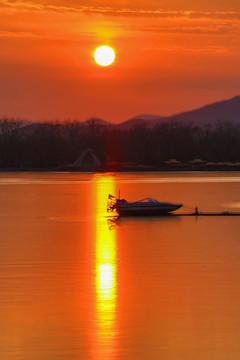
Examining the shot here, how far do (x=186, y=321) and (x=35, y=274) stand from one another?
9.87 metres

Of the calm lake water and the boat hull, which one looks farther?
the boat hull

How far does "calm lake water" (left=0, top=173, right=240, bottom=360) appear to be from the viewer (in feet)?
60.6

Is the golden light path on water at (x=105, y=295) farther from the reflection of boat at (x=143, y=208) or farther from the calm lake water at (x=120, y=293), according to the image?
the reflection of boat at (x=143, y=208)

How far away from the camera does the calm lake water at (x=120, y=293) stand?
18.5 metres

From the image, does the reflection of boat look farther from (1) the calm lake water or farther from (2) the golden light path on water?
(2) the golden light path on water

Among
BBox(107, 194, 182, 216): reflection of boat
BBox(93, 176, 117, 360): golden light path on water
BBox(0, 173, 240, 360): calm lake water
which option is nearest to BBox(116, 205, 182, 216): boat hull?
BBox(107, 194, 182, 216): reflection of boat

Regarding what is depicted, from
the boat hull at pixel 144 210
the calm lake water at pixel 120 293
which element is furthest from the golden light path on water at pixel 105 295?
the boat hull at pixel 144 210

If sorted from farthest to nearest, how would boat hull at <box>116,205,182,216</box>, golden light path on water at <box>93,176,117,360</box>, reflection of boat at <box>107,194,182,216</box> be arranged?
1. boat hull at <box>116,205,182,216</box>
2. reflection of boat at <box>107,194,182,216</box>
3. golden light path on water at <box>93,176,117,360</box>

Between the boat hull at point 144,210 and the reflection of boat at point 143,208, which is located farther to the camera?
the boat hull at point 144,210

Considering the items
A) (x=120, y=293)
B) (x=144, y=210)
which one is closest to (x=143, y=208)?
(x=144, y=210)

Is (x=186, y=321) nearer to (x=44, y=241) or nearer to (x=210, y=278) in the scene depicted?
(x=210, y=278)

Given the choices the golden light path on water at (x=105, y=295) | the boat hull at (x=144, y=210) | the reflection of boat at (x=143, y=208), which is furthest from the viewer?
the boat hull at (x=144, y=210)

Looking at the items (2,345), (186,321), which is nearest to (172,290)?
(186,321)

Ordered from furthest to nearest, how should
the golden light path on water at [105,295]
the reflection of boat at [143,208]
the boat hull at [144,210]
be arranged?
the boat hull at [144,210], the reflection of boat at [143,208], the golden light path on water at [105,295]
